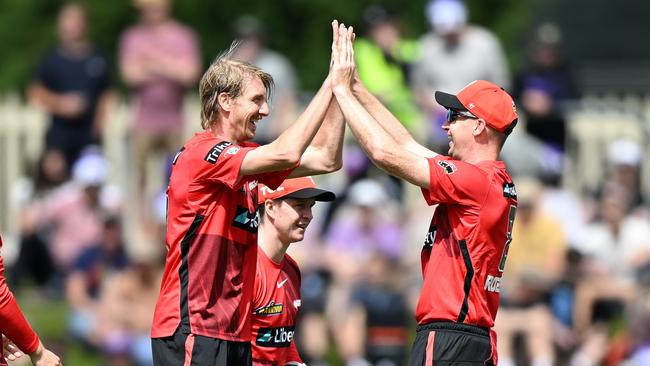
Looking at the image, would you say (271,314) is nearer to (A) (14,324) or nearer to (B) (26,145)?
(A) (14,324)

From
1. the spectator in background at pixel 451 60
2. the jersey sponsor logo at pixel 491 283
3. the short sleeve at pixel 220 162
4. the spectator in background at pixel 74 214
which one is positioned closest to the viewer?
the short sleeve at pixel 220 162

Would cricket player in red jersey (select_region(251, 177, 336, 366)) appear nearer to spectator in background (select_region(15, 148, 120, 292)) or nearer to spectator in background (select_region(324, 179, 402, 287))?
spectator in background (select_region(324, 179, 402, 287))

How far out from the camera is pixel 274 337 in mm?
8602

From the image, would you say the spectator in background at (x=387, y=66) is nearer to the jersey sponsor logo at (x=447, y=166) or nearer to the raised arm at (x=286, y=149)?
the jersey sponsor logo at (x=447, y=166)

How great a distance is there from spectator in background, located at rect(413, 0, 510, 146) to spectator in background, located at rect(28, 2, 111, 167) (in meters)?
3.56

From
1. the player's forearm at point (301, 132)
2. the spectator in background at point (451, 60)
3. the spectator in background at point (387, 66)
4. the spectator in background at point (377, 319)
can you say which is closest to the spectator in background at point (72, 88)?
the spectator in background at point (387, 66)

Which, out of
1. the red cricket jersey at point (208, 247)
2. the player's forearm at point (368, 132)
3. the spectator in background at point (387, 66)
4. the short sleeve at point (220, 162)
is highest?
the spectator in background at point (387, 66)

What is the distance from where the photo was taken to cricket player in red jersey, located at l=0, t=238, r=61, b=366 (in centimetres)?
762

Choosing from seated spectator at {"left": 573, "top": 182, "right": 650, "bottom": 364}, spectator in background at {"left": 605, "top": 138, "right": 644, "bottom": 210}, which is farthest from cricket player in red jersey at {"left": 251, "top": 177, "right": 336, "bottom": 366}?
spectator in background at {"left": 605, "top": 138, "right": 644, "bottom": 210}

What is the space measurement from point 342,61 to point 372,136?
1.51 ft

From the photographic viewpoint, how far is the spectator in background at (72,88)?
1598 centimetres

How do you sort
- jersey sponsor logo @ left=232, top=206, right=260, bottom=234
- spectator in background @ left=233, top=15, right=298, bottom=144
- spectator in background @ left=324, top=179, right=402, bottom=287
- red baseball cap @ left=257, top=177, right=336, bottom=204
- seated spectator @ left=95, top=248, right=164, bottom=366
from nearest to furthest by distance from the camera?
jersey sponsor logo @ left=232, top=206, right=260, bottom=234 → red baseball cap @ left=257, top=177, right=336, bottom=204 → seated spectator @ left=95, top=248, right=164, bottom=366 → spectator in background @ left=324, top=179, right=402, bottom=287 → spectator in background @ left=233, top=15, right=298, bottom=144

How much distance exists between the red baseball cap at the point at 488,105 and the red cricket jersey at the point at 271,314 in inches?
55.8

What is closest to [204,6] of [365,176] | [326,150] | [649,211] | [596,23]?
[596,23]
